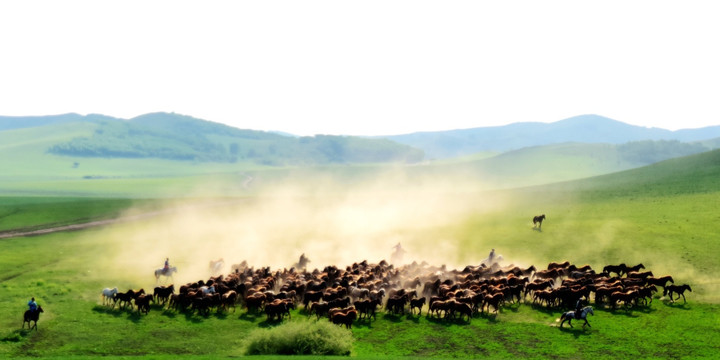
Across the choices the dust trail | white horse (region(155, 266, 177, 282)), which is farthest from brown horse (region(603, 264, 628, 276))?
white horse (region(155, 266, 177, 282))

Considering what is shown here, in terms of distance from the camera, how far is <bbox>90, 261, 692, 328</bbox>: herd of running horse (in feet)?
92.3

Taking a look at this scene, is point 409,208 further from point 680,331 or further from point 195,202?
point 680,331

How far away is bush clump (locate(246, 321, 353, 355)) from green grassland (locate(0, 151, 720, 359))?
870 mm

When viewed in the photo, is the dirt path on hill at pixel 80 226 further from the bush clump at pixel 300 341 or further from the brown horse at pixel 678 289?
the brown horse at pixel 678 289

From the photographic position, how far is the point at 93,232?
57.3 meters

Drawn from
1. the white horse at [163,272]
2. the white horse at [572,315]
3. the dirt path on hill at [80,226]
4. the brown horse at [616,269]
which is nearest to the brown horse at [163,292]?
the white horse at [163,272]

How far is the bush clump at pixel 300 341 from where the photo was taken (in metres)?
22.5

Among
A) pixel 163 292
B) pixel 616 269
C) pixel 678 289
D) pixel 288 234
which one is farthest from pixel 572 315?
pixel 288 234

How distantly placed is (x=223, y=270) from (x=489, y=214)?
35934 millimetres

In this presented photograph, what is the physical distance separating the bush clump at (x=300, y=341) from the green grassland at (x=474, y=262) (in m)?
0.87

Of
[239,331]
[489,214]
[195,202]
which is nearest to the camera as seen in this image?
[239,331]

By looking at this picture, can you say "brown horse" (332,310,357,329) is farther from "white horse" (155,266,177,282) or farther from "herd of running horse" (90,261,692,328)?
"white horse" (155,266,177,282)

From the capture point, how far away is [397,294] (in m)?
29.6

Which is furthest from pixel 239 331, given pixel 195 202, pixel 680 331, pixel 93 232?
pixel 195 202
